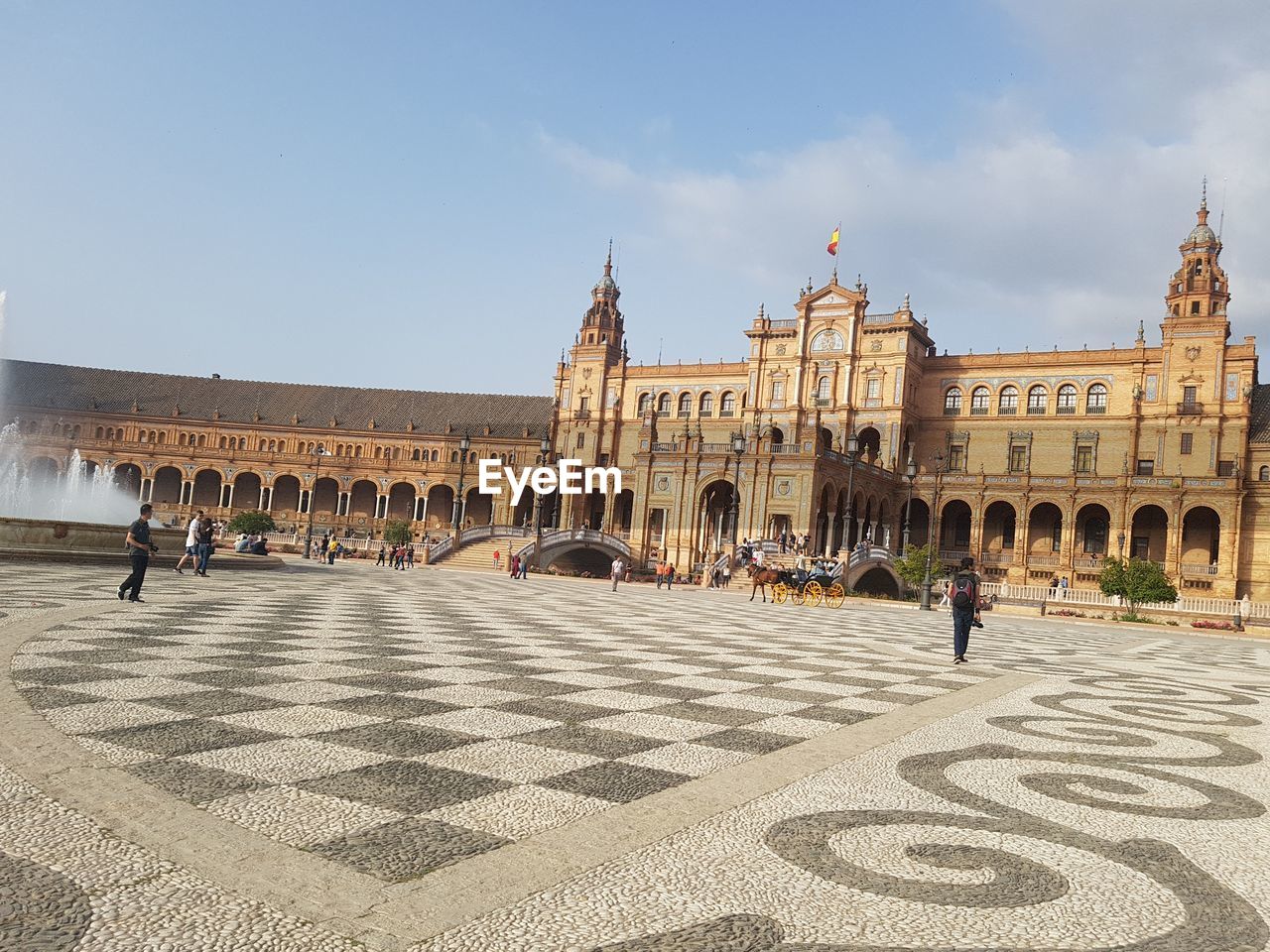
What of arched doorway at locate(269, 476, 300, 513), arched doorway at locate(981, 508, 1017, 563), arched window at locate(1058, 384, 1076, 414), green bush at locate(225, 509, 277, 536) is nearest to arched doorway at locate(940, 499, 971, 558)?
arched doorway at locate(981, 508, 1017, 563)

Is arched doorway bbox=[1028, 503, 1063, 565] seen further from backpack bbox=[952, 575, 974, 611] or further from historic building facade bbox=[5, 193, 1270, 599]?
backpack bbox=[952, 575, 974, 611]

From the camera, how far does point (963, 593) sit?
13.6m

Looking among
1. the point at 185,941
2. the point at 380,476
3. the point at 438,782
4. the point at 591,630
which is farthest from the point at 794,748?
the point at 380,476

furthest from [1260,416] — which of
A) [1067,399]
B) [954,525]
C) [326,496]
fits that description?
[326,496]

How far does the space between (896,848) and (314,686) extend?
4.92 m

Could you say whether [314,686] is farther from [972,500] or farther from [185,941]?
[972,500]

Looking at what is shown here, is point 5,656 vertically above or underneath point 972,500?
underneath

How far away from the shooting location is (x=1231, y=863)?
4.34 m

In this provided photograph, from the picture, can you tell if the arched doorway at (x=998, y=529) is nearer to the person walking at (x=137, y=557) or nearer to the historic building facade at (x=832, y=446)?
the historic building facade at (x=832, y=446)

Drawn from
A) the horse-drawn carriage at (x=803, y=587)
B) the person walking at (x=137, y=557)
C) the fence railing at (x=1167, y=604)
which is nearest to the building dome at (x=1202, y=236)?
the fence railing at (x=1167, y=604)

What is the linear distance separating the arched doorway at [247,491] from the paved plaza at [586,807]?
249ft

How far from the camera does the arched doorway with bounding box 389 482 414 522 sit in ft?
265

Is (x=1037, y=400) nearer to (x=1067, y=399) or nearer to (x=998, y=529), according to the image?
(x=1067, y=399)

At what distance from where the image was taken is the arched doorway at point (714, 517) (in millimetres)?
54562
